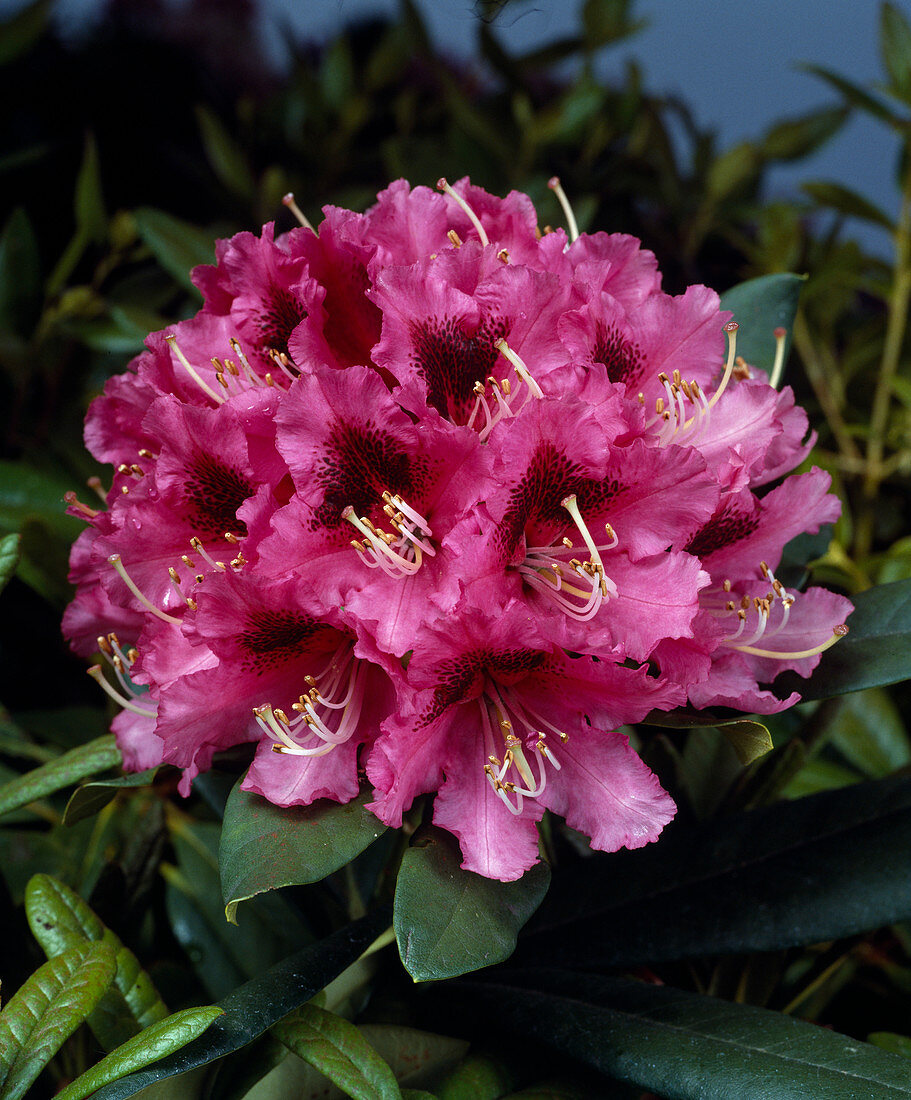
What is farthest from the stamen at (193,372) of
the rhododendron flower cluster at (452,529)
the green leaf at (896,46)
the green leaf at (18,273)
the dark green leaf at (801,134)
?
the dark green leaf at (801,134)

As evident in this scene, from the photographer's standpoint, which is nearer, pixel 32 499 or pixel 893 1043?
pixel 893 1043

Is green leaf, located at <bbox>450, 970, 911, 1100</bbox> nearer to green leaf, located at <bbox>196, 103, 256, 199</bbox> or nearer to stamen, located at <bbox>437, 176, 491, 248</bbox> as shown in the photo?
stamen, located at <bbox>437, 176, 491, 248</bbox>

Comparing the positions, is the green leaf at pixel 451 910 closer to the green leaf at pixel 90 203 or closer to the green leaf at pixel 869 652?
the green leaf at pixel 869 652

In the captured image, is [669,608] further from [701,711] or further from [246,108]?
[246,108]

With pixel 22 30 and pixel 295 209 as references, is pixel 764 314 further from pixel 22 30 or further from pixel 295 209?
pixel 22 30

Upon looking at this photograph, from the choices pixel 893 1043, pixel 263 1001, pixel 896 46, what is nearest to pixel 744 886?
pixel 893 1043

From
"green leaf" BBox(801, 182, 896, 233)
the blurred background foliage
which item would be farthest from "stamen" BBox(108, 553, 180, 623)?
"green leaf" BBox(801, 182, 896, 233)
